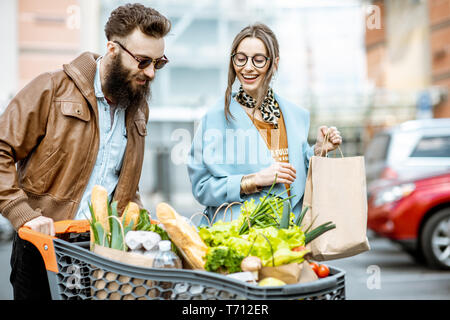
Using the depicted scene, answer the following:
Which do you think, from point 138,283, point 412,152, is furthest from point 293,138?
point 412,152

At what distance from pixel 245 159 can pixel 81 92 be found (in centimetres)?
75

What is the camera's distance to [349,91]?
18078 millimetres

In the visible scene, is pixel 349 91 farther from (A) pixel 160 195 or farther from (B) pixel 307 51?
(A) pixel 160 195

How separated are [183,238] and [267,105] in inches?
36.2

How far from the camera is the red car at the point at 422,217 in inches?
273

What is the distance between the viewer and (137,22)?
82.6 inches

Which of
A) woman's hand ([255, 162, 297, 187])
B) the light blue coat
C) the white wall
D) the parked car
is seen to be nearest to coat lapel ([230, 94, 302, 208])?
the light blue coat

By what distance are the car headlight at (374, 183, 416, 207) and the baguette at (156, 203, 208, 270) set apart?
5957 mm

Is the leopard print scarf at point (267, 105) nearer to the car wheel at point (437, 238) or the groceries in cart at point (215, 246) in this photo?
the groceries in cart at point (215, 246)

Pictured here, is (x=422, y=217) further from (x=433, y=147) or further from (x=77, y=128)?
(x=77, y=128)

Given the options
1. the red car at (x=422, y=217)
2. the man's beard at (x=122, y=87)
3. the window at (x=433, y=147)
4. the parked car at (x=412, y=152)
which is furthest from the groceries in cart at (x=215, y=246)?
the window at (x=433, y=147)

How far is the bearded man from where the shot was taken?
210cm

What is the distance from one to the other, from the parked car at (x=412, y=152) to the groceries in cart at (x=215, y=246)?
6187 mm

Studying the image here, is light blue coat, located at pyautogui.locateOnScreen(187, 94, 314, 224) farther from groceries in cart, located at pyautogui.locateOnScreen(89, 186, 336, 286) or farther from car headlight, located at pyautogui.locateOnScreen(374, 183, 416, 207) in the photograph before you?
car headlight, located at pyautogui.locateOnScreen(374, 183, 416, 207)
